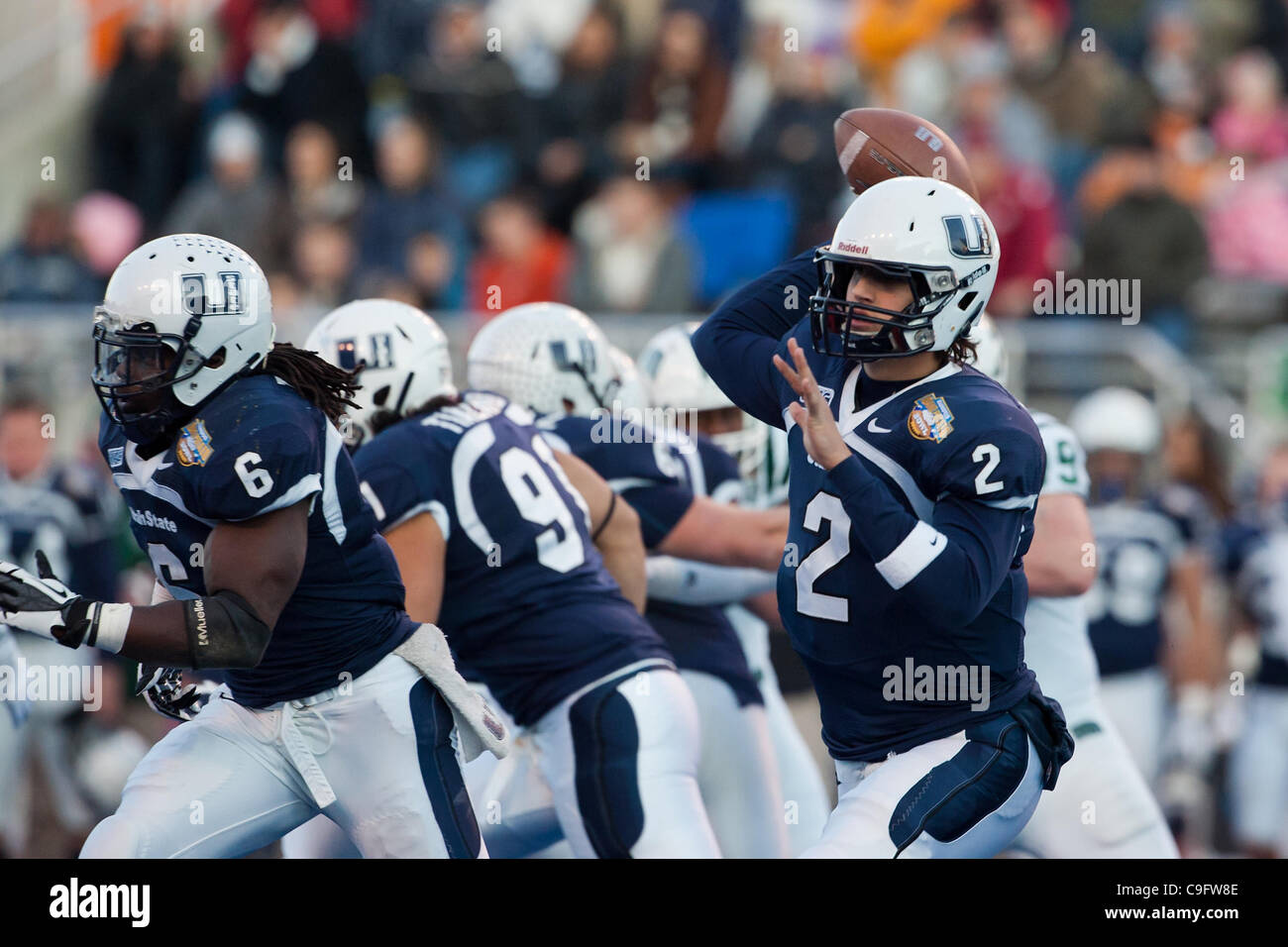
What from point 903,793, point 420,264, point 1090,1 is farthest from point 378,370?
point 1090,1

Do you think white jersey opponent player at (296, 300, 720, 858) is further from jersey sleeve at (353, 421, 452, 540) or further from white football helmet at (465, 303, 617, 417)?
white football helmet at (465, 303, 617, 417)

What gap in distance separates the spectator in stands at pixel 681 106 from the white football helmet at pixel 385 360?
6.04m

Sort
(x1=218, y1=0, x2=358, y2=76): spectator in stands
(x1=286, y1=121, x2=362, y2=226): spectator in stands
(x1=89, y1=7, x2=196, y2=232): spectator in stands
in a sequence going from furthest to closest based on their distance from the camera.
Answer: (x1=218, y1=0, x2=358, y2=76): spectator in stands
(x1=89, y1=7, x2=196, y2=232): spectator in stands
(x1=286, y1=121, x2=362, y2=226): spectator in stands

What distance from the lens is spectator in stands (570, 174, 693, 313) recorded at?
10.2 m

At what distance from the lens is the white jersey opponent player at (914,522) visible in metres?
3.69

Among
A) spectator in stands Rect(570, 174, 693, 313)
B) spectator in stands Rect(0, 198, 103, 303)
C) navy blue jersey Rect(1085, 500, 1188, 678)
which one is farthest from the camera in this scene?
spectator in stands Rect(0, 198, 103, 303)

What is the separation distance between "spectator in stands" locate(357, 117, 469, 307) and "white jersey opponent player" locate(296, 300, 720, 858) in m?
5.63

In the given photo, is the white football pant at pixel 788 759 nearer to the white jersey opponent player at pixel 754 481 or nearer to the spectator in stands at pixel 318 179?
the white jersey opponent player at pixel 754 481

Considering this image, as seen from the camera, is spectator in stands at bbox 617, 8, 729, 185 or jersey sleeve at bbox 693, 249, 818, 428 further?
spectator in stands at bbox 617, 8, 729, 185

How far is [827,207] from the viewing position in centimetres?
1029

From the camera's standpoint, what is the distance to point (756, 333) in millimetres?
4379

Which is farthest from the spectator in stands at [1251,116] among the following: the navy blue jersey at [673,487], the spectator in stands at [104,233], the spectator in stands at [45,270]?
the spectator in stands at [45,270]

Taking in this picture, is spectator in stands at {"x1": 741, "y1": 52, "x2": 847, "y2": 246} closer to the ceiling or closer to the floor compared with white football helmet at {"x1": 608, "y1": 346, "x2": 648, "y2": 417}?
closer to the ceiling

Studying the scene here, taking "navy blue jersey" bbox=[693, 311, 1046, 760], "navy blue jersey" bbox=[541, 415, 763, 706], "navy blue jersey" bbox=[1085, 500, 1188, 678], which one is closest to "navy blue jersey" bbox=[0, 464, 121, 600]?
"navy blue jersey" bbox=[541, 415, 763, 706]
